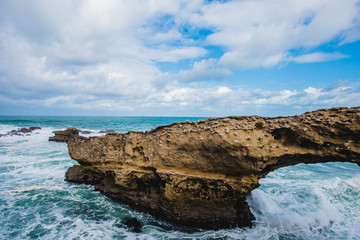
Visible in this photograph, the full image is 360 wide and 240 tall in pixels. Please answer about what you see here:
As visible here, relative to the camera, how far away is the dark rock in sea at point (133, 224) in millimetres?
4762

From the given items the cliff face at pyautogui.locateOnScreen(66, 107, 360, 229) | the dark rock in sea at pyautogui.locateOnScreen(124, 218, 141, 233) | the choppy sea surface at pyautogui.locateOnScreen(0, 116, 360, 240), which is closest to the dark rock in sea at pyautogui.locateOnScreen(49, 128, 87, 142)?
the choppy sea surface at pyautogui.locateOnScreen(0, 116, 360, 240)

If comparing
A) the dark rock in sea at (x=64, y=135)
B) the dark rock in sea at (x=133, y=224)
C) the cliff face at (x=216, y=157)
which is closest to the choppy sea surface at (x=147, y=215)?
the dark rock in sea at (x=133, y=224)

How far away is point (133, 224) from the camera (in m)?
4.93

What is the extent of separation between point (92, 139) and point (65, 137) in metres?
15.8

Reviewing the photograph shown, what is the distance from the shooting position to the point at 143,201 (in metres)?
5.61

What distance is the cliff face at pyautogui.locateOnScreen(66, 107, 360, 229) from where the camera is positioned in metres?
3.88

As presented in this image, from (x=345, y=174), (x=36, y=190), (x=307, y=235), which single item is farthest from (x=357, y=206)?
(x=36, y=190)

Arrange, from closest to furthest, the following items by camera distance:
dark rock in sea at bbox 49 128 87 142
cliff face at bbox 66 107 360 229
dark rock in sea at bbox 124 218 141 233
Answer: cliff face at bbox 66 107 360 229, dark rock in sea at bbox 124 218 141 233, dark rock in sea at bbox 49 128 87 142

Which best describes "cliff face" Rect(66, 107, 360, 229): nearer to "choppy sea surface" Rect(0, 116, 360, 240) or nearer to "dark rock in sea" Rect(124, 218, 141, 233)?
"choppy sea surface" Rect(0, 116, 360, 240)

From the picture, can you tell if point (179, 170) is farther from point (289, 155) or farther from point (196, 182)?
point (289, 155)

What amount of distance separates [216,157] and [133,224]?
292 cm

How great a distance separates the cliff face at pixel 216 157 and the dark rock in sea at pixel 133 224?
0.58 metres

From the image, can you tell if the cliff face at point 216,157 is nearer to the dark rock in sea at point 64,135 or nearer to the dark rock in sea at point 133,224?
the dark rock in sea at point 133,224

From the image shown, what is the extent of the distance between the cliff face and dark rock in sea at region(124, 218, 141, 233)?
1.92ft
